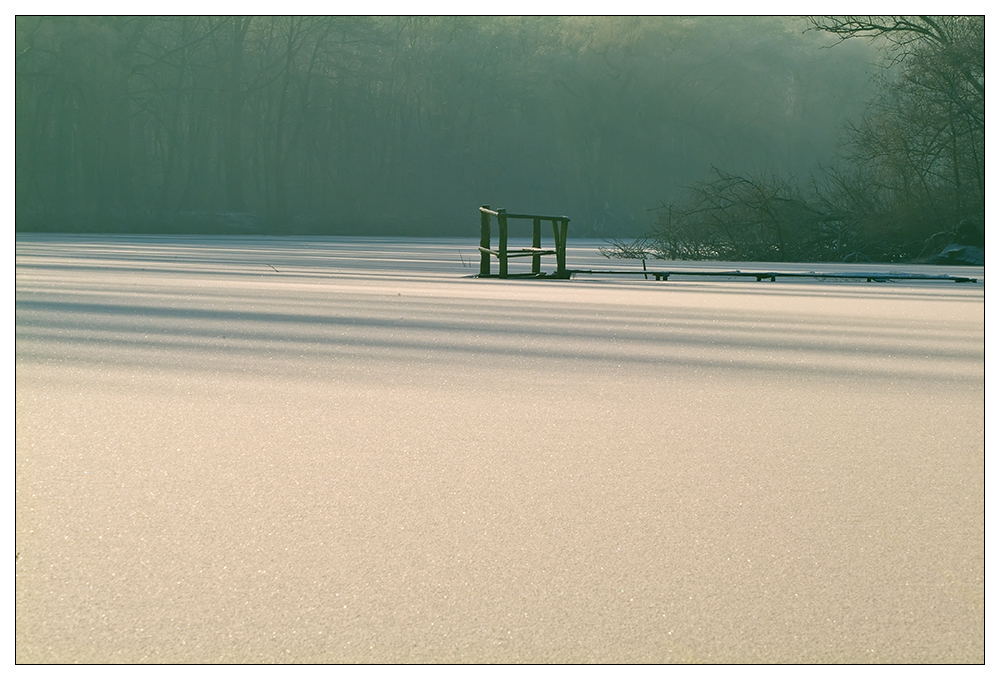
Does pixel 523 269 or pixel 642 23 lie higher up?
pixel 642 23

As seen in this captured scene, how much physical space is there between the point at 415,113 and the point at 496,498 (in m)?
50.2

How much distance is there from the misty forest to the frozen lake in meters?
40.9

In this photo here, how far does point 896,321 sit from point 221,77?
150 ft

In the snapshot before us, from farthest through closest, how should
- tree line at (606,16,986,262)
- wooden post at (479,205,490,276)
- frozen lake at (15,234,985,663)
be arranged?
tree line at (606,16,986,262) < wooden post at (479,205,490,276) < frozen lake at (15,234,985,663)

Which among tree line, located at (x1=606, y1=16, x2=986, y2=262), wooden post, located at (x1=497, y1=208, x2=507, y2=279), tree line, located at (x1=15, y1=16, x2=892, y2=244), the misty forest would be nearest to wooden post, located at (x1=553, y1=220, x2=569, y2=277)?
wooden post, located at (x1=497, y1=208, x2=507, y2=279)

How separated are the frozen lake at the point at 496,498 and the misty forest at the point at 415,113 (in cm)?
4085

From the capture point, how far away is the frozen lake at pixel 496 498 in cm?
298

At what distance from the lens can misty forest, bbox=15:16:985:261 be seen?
50656 mm

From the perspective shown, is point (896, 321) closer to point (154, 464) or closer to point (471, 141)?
point (154, 464)

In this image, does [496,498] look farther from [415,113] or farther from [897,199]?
[415,113]

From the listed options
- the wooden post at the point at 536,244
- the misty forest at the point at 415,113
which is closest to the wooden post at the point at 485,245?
the wooden post at the point at 536,244

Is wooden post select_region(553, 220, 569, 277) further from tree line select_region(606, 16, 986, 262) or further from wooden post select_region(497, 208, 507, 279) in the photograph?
tree line select_region(606, 16, 986, 262)

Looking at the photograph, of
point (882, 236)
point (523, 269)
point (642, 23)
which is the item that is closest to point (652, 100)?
point (642, 23)

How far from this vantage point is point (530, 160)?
5297cm
